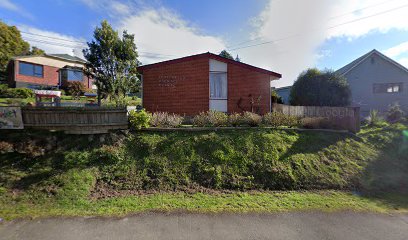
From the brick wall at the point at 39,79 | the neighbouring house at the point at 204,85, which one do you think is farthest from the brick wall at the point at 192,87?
the brick wall at the point at 39,79

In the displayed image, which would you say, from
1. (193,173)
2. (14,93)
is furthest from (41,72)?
(193,173)

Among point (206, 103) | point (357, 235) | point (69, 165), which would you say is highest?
point (206, 103)

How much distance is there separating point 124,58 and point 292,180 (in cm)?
1385

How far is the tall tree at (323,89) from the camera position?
16.0 m

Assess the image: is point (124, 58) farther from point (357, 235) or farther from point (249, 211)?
point (357, 235)

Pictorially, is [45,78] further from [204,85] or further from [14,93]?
[204,85]

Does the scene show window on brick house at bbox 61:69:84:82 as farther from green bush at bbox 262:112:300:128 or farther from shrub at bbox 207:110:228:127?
green bush at bbox 262:112:300:128

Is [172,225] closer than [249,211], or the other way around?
[172,225]

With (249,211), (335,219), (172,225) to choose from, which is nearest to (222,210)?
(249,211)

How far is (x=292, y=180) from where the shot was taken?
6102 millimetres

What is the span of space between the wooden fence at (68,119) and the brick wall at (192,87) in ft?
16.7

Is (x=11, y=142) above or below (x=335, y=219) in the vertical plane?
above

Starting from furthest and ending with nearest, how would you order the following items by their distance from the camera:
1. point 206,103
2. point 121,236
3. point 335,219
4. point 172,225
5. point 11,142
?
1. point 206,103
2. point 11,142
3. point 335,219
4. point 172,225
5. point 121,236

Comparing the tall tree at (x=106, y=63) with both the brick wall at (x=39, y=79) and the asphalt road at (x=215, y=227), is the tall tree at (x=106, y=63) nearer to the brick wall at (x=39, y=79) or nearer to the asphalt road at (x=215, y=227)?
the asphalt road at (x=215, y=227)
